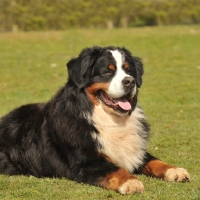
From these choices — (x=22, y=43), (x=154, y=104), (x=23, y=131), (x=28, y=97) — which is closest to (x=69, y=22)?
(x=22, y=43)

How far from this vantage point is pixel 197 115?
39.3 ft

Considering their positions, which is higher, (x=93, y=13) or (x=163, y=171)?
(x=93, y=13)

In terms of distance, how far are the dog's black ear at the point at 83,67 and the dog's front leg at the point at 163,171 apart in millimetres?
1444

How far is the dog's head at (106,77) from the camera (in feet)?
21.3

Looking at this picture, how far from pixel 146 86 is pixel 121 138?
9406 mm

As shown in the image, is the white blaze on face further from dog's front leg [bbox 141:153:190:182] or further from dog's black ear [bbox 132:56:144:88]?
dog's front leg [bbox 141:153:190:182]

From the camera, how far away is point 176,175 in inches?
252

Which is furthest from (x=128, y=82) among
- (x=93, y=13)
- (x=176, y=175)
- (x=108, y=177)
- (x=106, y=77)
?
(x=93, y=13)

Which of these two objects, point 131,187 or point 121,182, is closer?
point 131,187

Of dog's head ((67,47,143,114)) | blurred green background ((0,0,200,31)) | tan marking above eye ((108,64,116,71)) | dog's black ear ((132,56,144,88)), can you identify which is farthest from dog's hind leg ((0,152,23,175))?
blurred green background ((0,0,200,31))

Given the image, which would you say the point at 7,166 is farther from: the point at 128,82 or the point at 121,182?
the point at 128,82

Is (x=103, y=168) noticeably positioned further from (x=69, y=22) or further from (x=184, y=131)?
Answer: (x=69, y=22)

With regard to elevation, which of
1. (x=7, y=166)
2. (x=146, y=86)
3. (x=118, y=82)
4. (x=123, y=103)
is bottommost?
(x=146, y=86)

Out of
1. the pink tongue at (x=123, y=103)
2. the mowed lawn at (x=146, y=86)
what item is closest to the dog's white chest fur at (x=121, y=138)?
the pink tongue at (x=123, y=103)
